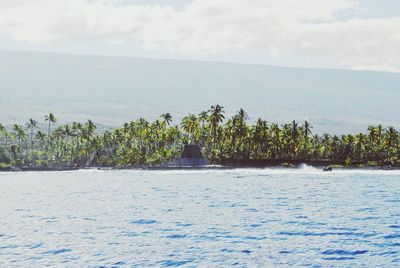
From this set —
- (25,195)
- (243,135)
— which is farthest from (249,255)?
(243,135)

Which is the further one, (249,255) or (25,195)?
(25,195)

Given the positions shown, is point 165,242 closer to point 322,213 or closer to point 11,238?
point 11,238

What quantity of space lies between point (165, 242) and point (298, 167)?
449ft

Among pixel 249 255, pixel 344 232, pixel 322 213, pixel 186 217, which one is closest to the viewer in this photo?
pixel 249 255

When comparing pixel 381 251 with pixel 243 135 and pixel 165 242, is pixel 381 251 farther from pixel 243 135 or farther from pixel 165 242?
pixel 243 135

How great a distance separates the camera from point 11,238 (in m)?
41.7

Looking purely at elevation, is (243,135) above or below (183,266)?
above

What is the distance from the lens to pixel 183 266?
32.0 metres

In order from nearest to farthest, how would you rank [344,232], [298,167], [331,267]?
1. [331,267]
2. [344,232]
3. [298,167]

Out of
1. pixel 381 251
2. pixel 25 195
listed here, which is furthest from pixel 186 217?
pixel 25 195

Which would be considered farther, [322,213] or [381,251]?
[322,213]

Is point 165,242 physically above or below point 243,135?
below

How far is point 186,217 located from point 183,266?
21113 mm

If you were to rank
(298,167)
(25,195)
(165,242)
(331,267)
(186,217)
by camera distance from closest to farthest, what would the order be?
(331,267), (165,242), (186,217), (25,195), (298,167)
